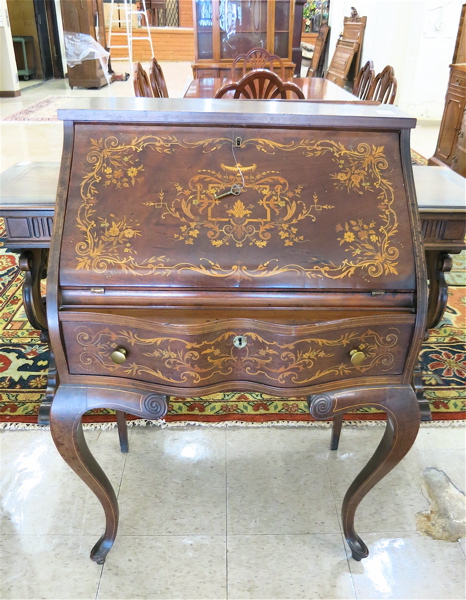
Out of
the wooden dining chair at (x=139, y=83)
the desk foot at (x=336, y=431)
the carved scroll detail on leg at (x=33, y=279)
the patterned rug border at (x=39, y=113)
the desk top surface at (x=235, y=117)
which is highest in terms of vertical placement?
the desk top surface at (x=235, y=117)

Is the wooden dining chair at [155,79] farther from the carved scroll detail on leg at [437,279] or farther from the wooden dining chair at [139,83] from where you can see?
the carved scroll detail on leg at [437,279]

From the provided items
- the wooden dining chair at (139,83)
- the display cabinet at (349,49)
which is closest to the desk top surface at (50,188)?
the wooden dining chair at (139,83)

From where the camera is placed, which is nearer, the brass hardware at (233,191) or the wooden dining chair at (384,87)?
the brass hardware at (233,191)

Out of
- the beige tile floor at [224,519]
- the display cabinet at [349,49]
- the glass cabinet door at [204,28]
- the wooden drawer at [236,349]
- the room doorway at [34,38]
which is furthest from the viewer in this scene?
the room doorway at [34,38]

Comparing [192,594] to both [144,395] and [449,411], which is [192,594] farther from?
[449,411]

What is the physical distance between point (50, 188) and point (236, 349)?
86cm

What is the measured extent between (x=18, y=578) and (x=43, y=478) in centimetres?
35

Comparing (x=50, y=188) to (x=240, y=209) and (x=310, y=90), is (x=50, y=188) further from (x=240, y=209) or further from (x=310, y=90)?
(x=310, y=90)

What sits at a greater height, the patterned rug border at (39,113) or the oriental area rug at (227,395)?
the patterned rug border at (39,113)

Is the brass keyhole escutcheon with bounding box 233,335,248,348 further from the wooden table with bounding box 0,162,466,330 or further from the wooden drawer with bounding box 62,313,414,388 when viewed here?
the wooden table with bounding box 0,162,466,330

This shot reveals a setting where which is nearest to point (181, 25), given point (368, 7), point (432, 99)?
point (368, 7)

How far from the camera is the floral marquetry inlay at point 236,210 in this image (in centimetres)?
108

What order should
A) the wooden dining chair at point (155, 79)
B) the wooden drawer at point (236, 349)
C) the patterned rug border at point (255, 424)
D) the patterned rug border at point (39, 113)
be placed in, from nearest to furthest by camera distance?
the wooden drawer at point (236, 349) → the patterned rug border at point (255, 424) → the wooden dining chair at point (155, 79) → the patterned rug border at point (39, 113)

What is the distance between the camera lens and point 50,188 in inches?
60.6
